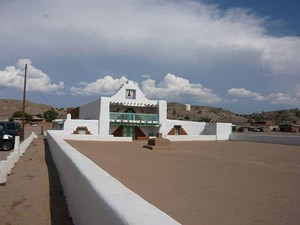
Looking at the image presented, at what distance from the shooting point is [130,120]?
40438mm

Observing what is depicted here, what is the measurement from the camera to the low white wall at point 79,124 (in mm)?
37406

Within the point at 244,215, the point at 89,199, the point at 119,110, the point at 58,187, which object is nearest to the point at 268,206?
the point at 244,215

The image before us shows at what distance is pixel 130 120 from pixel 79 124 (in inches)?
232

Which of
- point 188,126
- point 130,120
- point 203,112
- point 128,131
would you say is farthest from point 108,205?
point 203,112

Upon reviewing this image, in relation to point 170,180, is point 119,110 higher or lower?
higher

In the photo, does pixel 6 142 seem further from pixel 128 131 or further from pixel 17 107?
pixel 17 107

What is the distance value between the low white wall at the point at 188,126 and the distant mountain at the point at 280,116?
223 feet

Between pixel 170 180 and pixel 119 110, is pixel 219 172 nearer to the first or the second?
pixel 170 180

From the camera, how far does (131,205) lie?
12.2 ft

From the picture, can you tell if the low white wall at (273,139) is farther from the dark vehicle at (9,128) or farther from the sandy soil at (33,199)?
the sandy soil at (33,199)

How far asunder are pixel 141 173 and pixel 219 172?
3188 mm

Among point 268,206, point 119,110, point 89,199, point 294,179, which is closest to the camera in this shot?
point 89,199

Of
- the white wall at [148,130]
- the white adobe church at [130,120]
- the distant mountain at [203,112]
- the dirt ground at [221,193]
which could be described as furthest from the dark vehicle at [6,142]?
the distant mountain at [203,112]

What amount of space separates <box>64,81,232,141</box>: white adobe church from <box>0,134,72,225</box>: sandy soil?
2428 cm
